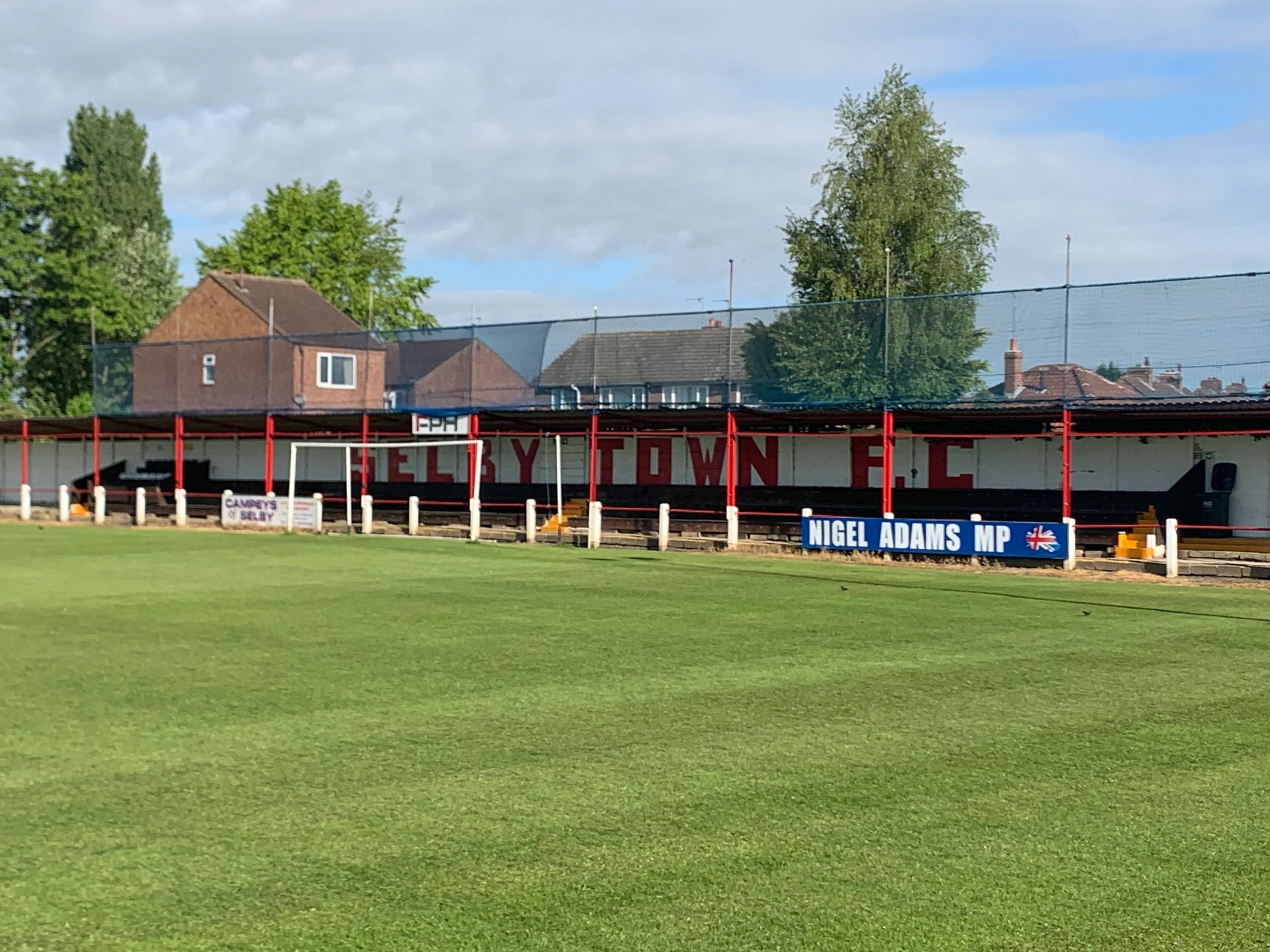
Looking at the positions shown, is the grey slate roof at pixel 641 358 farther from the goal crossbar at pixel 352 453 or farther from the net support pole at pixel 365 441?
the net support pole at pixel 365 441

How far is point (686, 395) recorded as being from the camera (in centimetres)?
3092

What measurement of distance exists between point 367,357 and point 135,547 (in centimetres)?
1002

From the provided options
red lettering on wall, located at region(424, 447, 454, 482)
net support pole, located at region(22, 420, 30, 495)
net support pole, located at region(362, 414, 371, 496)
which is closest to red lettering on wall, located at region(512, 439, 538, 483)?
red lettering on wall, located at region(424, 447, 454, 482)

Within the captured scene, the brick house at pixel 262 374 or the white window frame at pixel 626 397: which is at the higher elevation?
the brick house at pixel 262 374

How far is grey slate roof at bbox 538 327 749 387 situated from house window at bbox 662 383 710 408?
0.12 metres

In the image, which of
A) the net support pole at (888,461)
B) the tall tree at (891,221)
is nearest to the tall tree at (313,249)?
the tall tree at (891,221)

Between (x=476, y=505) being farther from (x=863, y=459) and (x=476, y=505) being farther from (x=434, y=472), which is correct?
(x=863, y=459)

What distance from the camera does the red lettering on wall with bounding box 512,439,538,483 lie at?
37.2 m

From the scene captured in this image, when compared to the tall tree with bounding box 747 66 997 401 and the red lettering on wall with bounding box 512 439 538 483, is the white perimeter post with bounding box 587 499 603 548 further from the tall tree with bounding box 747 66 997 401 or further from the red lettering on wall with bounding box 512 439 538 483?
the tall tree with bounding box 747 66 997 401

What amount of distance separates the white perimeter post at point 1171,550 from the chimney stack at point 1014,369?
14.7ft

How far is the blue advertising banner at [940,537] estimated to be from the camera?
24.0 m

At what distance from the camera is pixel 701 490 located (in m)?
34.7

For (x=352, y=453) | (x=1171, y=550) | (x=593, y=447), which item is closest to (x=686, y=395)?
(x=593, y=447)

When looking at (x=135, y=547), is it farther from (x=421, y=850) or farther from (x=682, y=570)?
(x=421, y=850)
